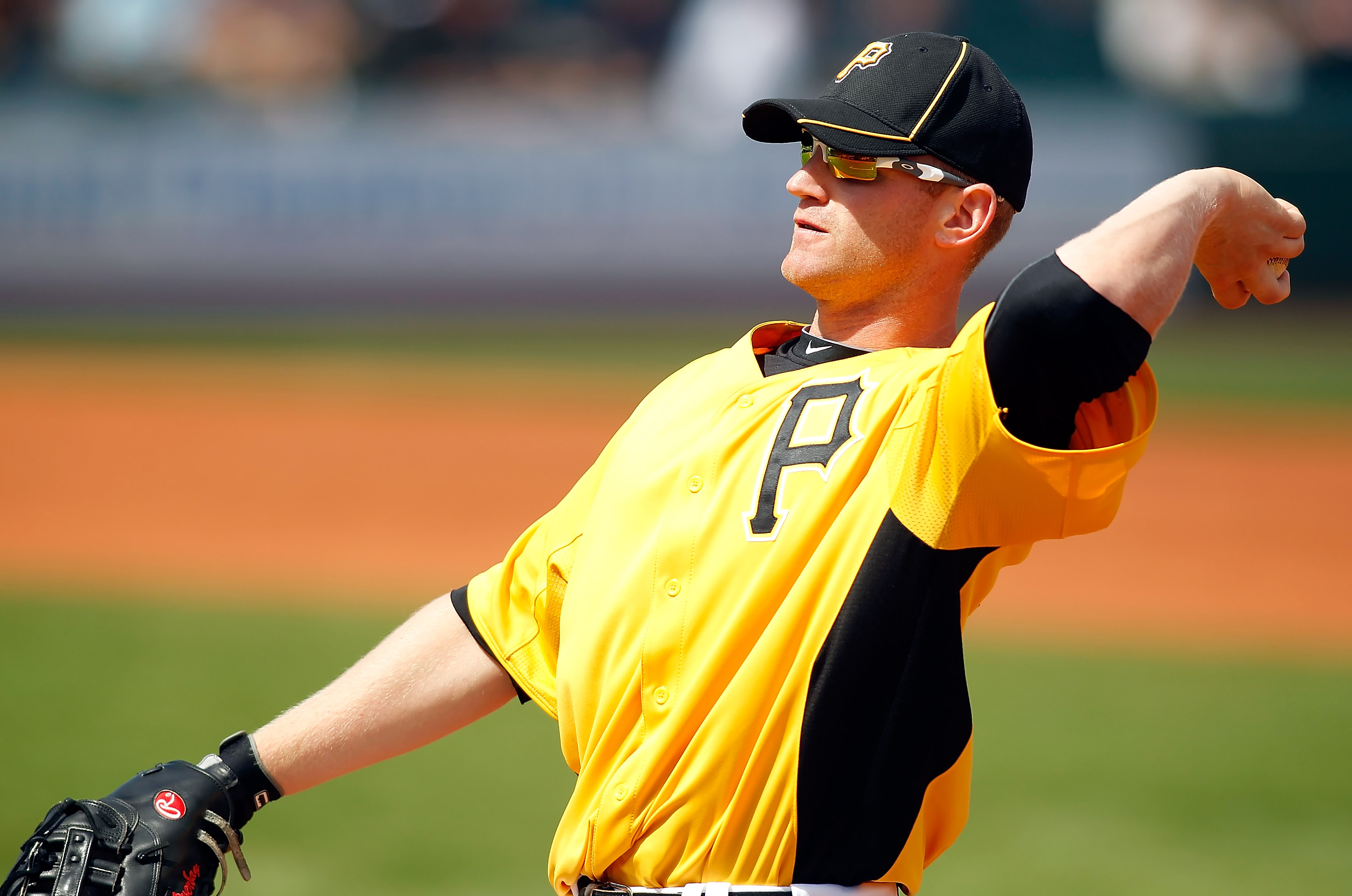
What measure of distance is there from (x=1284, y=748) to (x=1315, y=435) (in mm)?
6262

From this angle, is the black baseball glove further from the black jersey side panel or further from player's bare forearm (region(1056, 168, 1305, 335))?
player's bare forearm (region(1056, 168, 1305, 335))

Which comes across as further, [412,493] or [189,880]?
[412,493]

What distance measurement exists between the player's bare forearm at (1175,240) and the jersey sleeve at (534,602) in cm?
84

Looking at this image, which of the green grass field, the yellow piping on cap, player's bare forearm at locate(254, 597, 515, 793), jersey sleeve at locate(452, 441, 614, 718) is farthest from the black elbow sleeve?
the green grass field

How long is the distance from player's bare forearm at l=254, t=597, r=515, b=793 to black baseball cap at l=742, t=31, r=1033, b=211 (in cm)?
96

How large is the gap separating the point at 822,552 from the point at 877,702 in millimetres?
208

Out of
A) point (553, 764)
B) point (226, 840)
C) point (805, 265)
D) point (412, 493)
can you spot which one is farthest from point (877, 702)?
point (412, 493)

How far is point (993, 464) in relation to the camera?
1664 mm

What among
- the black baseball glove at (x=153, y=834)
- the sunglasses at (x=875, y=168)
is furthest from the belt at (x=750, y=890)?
the sunglasses at (x=875, y=168)

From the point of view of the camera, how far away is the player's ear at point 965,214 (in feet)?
6.86

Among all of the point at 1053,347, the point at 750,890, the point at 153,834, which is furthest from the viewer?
the point at 153,834

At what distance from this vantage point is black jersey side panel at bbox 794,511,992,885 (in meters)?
1.80

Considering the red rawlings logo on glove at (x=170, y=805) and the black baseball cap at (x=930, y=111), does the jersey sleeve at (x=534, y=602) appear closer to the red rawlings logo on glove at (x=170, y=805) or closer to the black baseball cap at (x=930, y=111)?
the red rawlings logo on glove at (x=170, y=805)

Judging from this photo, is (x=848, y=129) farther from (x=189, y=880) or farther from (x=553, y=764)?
(x=553, y=764)
